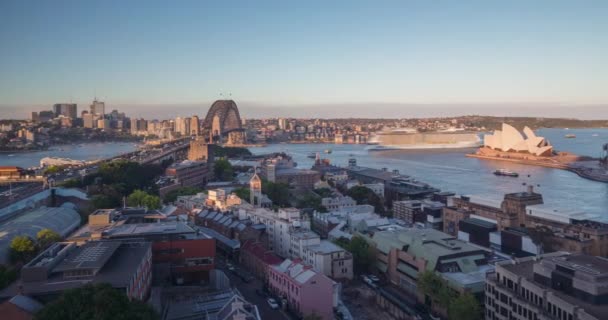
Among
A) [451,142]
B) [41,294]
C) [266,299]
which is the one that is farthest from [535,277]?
[451,142]

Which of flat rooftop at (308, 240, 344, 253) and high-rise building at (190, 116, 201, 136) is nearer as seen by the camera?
flat rooftop at (308, 240, 344, 253)

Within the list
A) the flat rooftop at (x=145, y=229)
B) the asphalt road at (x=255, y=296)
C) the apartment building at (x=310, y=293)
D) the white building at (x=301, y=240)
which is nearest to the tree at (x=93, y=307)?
the asphalt road at (x=255, y=296)

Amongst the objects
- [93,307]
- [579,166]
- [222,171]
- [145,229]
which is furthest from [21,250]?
[579,166]

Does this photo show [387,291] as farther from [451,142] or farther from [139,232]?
[451,142]

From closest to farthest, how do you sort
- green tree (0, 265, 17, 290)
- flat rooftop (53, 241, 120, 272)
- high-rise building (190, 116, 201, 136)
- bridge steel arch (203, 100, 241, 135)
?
1. flat rooftop (53, 241, 120, 272)
2. green tree (0, 265, 17, 290)
3. bridge steel arch (203, 100, 241, 135)
4. high-rise building (190, 116, 201, 136)

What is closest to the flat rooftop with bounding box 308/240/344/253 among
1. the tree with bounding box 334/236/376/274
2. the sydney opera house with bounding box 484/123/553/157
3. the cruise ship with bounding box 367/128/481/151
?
the tree with bounding box 334/236/376/274

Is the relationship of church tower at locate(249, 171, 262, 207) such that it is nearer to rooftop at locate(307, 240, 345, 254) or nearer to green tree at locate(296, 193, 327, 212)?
green tree at locate(296, 193, 327, 212)
